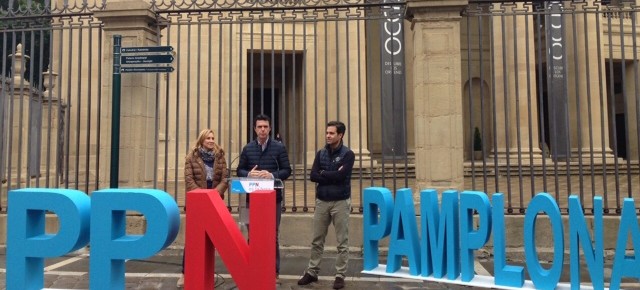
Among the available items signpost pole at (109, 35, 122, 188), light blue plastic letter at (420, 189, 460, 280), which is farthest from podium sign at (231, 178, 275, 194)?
signpost pole at (109, 35, 122, 188)

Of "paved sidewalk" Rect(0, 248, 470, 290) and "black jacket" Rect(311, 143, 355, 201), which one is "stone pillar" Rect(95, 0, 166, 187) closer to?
"paved sidewalk" Rect(0, 248, 470, 290)

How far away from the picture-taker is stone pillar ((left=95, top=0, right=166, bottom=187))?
7.29m

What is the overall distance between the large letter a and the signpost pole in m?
3.26

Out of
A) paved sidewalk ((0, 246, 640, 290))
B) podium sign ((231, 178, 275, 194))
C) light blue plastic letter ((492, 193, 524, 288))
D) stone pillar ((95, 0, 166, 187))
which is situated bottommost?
paved sidewalk ((0, 246, 640, 290))

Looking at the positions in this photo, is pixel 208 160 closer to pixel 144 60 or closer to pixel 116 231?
pixel 116 231

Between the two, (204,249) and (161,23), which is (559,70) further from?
(204,249)

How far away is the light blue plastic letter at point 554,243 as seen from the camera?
4.55 metres

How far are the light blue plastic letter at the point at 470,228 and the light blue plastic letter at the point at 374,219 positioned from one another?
0.78 m

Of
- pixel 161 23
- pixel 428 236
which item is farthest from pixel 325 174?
pixel 161 23

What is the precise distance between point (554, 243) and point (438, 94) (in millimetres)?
2802

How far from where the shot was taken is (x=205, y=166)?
5.63 m

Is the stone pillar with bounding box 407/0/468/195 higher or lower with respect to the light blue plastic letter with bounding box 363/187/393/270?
higher

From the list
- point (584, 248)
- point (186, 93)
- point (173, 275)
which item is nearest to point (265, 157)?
point (173, 275)

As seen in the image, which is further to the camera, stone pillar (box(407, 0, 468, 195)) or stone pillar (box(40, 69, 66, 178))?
stone pillar (box(40, 69, 66, 178))
